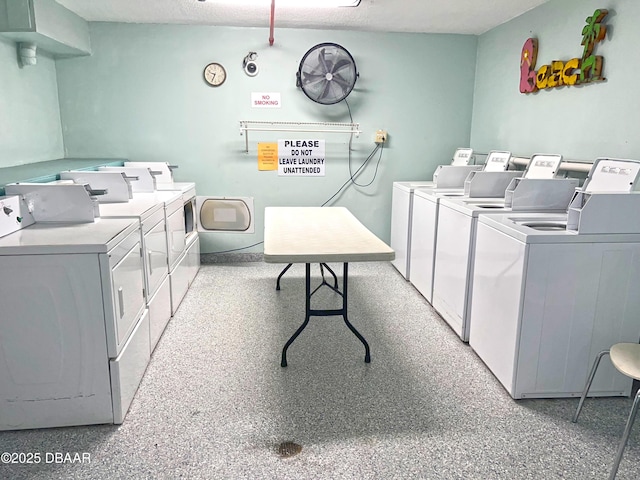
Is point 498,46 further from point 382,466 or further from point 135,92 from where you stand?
point 382,466

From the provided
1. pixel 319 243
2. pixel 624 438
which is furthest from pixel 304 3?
pixel 624 438

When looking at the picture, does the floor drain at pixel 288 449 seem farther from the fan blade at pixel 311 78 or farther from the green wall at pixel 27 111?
the fan blade at pixel 311 78

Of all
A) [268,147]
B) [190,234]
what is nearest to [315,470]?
[190,234]

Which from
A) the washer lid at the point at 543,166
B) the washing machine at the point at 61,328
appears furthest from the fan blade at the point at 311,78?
the washing machine at the point at 61,328

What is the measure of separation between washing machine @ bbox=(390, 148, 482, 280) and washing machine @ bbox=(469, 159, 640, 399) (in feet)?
5.33

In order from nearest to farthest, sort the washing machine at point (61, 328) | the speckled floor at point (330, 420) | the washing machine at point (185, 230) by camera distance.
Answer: the speckled floor at point (330, 420)
the washing machine at point (61, 328)
the washing machine at point (185, 230)

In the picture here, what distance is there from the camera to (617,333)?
2.21m

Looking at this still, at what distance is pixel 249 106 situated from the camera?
4.42 meters

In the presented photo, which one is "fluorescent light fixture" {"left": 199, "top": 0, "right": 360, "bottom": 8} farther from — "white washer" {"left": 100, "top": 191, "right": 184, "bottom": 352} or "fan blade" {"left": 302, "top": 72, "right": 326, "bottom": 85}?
"white washer" {"left": 100, "top": 191, "right": 184, "bottom": 352}

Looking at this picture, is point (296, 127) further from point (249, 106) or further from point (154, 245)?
point (154, 245)

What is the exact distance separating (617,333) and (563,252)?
20.6 inches

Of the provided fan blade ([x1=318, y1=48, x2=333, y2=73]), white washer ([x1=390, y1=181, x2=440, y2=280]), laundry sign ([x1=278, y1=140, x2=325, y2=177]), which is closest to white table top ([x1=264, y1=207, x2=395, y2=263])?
white washer ([x1=390, y1=181, x2=440, y2=280])

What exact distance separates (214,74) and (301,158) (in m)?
1.17

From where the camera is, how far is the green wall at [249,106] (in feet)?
13.9
